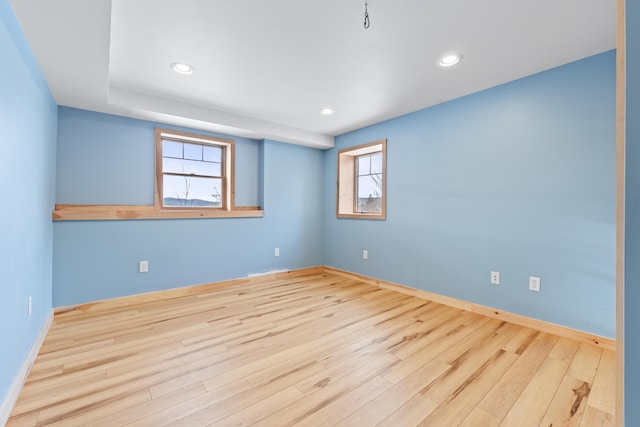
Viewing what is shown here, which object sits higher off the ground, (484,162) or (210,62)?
(210,62)

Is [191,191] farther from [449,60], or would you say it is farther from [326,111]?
[449,60]

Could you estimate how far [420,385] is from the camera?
1.64 meters

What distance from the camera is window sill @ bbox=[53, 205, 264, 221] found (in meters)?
2.73

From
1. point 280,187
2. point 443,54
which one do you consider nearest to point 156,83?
point 280,187

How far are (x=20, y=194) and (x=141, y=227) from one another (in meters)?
1.51

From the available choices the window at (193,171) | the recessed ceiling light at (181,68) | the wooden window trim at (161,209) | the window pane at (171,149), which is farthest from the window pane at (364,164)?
the recessed ceiling light at (181,68)

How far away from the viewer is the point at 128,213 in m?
3.03

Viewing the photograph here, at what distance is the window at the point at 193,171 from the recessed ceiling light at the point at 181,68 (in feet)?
3.74

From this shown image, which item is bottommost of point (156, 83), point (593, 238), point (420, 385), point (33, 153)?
point (420, 385)

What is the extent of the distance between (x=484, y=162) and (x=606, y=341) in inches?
67.0

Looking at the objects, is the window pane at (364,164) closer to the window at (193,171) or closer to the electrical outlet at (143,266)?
the window at (193,171)

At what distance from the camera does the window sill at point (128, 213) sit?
273cm

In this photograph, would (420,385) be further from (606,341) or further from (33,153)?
(33,153)

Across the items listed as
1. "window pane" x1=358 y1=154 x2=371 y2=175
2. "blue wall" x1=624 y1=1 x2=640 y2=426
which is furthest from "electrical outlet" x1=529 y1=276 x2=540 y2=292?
"window pane" x1=358 y1=154 x2=371 y2=175
